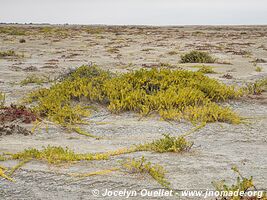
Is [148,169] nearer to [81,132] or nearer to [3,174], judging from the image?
[3,174]

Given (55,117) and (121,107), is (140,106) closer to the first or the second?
(121,107)

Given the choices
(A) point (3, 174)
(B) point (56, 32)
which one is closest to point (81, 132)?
(A) point (3, 174)

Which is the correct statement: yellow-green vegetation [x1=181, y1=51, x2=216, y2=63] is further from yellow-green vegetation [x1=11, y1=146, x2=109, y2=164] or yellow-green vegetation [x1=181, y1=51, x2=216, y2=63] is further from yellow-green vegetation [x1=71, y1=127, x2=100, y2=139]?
yellow-green vegetation [x1=11, y1=146, x2=109, y2=164]

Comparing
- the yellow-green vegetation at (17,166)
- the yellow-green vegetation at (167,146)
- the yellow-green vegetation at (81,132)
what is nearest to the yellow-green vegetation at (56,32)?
the yellow-green vegetation at (81,132)

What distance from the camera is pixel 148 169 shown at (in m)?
3.89

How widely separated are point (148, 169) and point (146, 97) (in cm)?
278

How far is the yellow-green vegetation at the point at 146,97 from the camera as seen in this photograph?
19.7 feet

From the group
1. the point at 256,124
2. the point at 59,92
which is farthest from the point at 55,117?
the point at 256,124

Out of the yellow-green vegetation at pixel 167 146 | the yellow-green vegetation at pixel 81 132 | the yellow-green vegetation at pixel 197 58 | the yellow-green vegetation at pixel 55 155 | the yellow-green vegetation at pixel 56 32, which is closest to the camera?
the yellow-green vegetation at pixel 55 155

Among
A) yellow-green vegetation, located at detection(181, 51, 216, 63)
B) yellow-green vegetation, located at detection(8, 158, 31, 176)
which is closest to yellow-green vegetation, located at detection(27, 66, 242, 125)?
yellow-green vegetation, located at detection(8, 158, 31, 176)

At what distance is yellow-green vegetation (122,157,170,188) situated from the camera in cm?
374

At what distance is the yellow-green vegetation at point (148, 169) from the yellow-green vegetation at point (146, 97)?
2028 mm

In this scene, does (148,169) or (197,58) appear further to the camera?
(197,58)

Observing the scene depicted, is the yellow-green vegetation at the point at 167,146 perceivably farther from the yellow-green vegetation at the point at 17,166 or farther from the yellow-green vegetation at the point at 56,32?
the yellow-green vegetation at the point at 56,32
